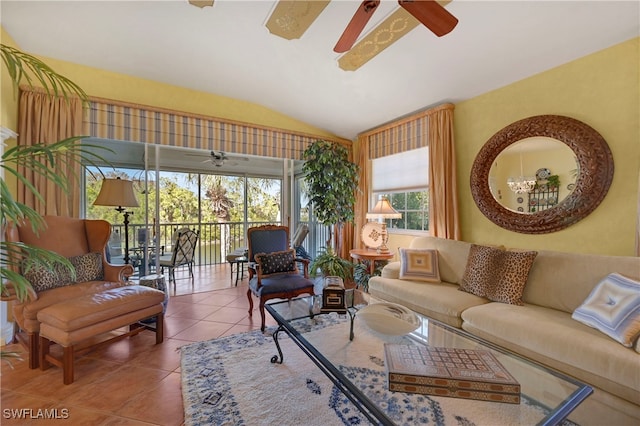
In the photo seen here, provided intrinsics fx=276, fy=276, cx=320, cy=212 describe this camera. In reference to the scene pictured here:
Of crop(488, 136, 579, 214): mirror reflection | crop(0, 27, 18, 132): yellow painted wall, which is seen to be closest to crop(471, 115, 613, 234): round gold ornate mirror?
crop(488, 136, 579, 214): mirror reflection

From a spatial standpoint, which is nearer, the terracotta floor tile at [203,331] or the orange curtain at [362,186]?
the terracotta floor tile at [203,331]

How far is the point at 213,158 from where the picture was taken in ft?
17.0

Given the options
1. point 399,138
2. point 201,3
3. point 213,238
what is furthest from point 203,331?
point 213,238

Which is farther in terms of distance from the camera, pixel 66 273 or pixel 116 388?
pixel 66 273

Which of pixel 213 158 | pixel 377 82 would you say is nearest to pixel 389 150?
pixel 377 82

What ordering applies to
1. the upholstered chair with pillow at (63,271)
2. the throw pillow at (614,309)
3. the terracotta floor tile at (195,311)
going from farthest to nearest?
the terracotta floor tile at (195,311)
the upholstered chair with pillow at (63,271)
the throw pillow at (614,309)

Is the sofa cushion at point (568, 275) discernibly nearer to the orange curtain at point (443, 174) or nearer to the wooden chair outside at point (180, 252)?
the orange curtain at point (443, 174)

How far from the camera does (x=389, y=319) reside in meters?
1.86

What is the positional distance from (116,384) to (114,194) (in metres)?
1.90

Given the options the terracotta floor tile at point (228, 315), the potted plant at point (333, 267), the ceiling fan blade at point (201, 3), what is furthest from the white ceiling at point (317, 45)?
the terracotta floor tile at point (228, 315)

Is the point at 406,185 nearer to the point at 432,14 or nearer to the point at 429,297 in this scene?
the point at 429,297

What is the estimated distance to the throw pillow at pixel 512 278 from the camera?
7.19 feet

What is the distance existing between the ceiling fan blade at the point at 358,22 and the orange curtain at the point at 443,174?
1924 mm

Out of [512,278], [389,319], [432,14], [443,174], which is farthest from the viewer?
[443,174]
